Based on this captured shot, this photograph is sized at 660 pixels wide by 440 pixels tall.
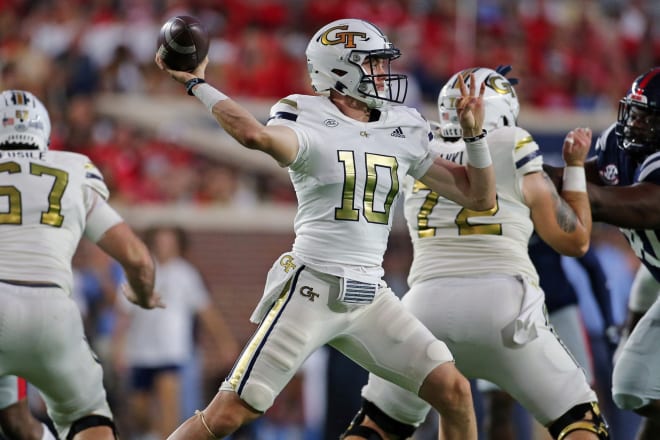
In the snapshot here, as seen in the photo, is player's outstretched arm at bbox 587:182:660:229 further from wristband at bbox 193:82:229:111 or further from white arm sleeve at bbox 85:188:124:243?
white arm sleeve at bbox 85:188:124:243

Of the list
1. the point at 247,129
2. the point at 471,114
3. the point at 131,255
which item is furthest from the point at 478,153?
the point at 131,255

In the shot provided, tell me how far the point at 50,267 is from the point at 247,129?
4.48 feet

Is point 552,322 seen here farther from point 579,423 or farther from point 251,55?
point 251,55

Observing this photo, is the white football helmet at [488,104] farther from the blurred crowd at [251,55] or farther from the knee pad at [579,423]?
the blurred crowd at [251,55]

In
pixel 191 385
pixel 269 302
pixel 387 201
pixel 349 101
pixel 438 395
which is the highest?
pixel 349 101

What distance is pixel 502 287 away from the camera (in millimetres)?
5176

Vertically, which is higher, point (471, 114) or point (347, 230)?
point (471, 114)

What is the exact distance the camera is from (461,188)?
504cm

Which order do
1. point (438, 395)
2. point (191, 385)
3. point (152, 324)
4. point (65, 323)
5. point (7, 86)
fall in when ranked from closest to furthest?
point (438, 395), point (65, 323), point (152, 324), point (191, 385), point (7, 86)

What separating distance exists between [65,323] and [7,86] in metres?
6.64

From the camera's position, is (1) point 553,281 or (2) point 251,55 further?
(2) point 251,55

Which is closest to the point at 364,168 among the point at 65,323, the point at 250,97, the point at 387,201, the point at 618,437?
the point at 387,201

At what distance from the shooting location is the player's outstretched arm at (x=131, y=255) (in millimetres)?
5633

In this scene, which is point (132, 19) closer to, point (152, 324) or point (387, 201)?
point (152, 324)
